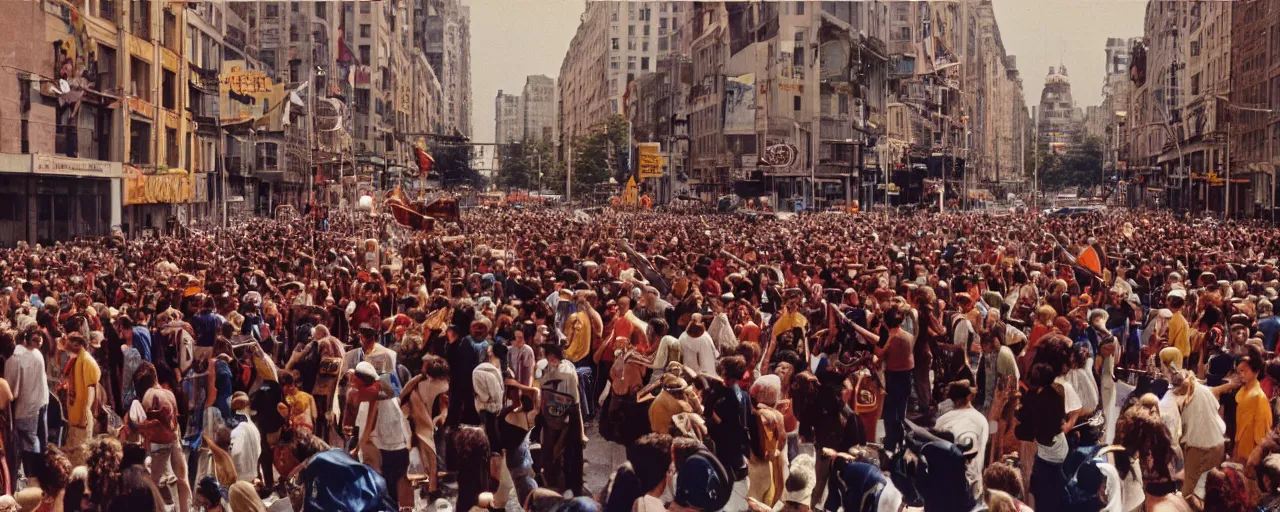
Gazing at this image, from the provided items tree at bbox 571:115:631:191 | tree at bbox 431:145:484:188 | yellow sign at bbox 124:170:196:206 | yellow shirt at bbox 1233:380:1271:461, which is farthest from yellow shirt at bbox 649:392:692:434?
tree at bbox 431:145:484:188

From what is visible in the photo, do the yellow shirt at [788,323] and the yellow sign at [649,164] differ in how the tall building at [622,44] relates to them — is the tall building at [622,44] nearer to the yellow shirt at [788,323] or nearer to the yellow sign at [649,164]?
the yellow sign at [649,164]

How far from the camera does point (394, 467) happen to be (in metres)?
9.37

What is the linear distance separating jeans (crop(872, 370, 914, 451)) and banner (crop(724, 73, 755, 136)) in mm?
78497

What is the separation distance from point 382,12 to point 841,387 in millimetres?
120540

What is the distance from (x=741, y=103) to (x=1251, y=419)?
81.5 meters

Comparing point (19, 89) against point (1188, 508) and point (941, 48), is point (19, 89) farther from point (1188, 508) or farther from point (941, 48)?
point (941, 48)

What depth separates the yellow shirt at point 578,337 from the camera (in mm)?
13055

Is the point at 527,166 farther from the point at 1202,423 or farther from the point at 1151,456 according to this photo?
the point at 1151,456

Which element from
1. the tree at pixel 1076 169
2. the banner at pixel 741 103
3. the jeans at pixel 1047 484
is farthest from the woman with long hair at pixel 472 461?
the tree at pixel 1076 169

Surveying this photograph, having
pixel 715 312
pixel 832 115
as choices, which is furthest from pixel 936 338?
pixel 832 115

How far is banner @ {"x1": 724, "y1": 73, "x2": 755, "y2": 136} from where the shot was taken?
89312mm

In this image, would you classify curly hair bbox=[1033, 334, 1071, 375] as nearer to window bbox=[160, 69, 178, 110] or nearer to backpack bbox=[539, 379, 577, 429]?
backpack bbox=[539, 379, 577, 429]

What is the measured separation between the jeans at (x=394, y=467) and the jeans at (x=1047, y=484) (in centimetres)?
417

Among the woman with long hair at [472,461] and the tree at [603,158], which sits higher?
the tree at [603,158]
